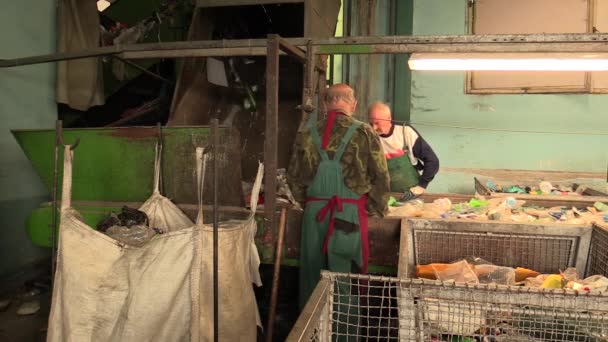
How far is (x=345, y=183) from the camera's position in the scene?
9.05ft

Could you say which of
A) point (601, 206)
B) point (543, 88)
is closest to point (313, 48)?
point (601, 206)

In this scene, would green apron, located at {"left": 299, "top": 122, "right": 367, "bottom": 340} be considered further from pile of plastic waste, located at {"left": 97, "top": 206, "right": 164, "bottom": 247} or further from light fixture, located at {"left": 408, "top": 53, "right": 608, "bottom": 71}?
pile of plastic waste, located at {"left": 97, "top": 206, "right": 164, "bottom": 247}

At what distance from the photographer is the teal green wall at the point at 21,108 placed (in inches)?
158

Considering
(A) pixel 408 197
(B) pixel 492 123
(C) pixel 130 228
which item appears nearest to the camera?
(C) pixel 130 228

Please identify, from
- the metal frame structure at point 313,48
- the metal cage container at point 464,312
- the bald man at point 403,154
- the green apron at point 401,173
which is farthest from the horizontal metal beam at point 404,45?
the metal cage container at point 464,312

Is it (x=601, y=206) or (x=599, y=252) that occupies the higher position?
(x=601, y=206)

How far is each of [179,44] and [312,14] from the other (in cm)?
158

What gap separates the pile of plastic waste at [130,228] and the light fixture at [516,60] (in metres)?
1.83

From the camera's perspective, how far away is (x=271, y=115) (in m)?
2.42

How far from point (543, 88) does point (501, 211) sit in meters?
3.07

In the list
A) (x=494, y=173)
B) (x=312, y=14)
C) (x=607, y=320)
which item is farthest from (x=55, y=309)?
(x=494, y=173)

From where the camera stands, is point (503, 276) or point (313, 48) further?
point (313, 48)

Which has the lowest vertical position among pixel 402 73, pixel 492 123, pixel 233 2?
pixel 492 123

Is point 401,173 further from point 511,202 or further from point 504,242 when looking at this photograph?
point 504,242
